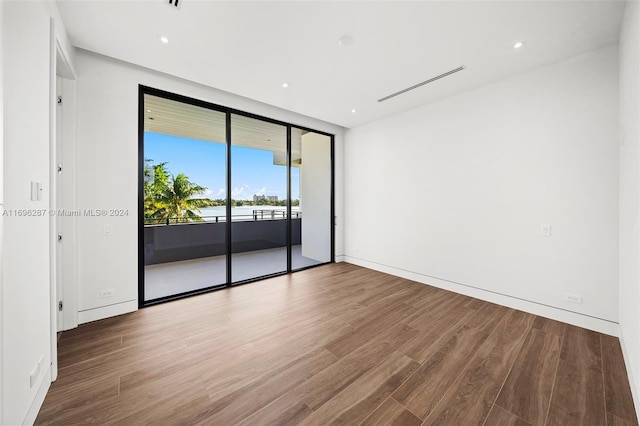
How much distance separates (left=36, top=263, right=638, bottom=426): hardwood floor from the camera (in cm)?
148

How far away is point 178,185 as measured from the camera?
400 centimetres

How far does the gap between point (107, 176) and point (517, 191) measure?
484 centimetres

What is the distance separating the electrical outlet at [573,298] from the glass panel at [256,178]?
3887 millimetres

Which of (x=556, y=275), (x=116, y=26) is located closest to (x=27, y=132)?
Result: (x=116, y=26)

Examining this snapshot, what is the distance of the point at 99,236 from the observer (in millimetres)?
2654

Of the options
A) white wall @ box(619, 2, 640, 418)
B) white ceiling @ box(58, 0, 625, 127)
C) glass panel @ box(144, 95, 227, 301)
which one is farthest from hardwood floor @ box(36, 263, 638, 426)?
white ceiling @ box(58, 0, 625, 127)

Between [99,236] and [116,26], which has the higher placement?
[116,26]

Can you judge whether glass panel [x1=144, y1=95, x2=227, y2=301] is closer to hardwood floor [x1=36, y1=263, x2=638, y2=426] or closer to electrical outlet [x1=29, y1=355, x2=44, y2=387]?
hardwood floor [x1=36, y1=263, x2=638, y2=426]

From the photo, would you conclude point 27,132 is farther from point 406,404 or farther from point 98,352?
point 406,404

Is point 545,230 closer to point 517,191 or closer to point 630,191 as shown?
point 517,191

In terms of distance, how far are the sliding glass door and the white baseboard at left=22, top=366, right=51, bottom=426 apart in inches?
53.6

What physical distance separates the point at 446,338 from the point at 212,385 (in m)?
2.09

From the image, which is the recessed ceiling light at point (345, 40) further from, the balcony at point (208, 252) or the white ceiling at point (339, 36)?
the balcony at point (208, 252)

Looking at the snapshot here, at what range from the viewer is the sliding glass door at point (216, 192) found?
3551 millimetres
